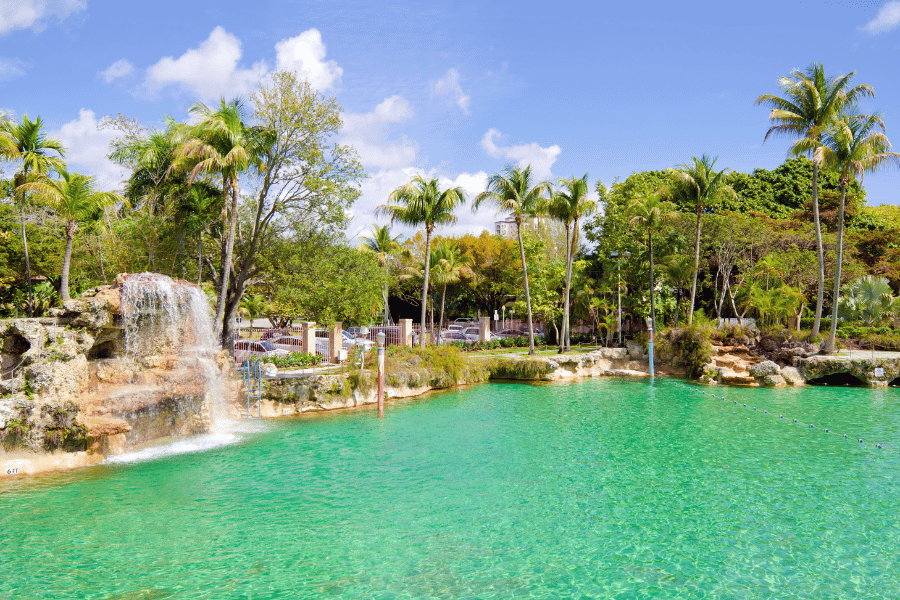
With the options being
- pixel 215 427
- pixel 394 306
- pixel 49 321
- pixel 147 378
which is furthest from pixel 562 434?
pixel 394 306

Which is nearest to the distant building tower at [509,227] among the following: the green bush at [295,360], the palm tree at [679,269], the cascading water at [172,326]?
the palm tree at [679,269]

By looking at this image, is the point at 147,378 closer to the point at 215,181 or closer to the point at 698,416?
the point at 215,181

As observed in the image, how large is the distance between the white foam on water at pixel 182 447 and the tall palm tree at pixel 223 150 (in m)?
6.79

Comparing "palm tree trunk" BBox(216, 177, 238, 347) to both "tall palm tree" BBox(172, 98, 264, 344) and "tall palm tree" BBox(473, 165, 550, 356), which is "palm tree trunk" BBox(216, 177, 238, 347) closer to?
"tall palm tree" BBox(172, 98, 264, 344)

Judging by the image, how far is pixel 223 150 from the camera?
20641 millimetres

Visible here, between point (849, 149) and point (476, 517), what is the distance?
26714 millimetres

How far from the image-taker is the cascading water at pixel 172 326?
14656 mm

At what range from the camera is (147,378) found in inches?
580

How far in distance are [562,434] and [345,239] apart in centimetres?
1231

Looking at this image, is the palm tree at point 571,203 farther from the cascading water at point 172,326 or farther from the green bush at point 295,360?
the cascading water at point 172,326

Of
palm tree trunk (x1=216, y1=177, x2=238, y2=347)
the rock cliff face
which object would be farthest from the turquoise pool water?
palm tree trunk (x1=216, y1=177, x2=238, y2=347)

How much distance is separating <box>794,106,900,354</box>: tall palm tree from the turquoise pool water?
14.6m

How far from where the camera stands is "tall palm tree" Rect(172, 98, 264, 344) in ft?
63.7

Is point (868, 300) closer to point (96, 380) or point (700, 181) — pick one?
point (700, 181)
